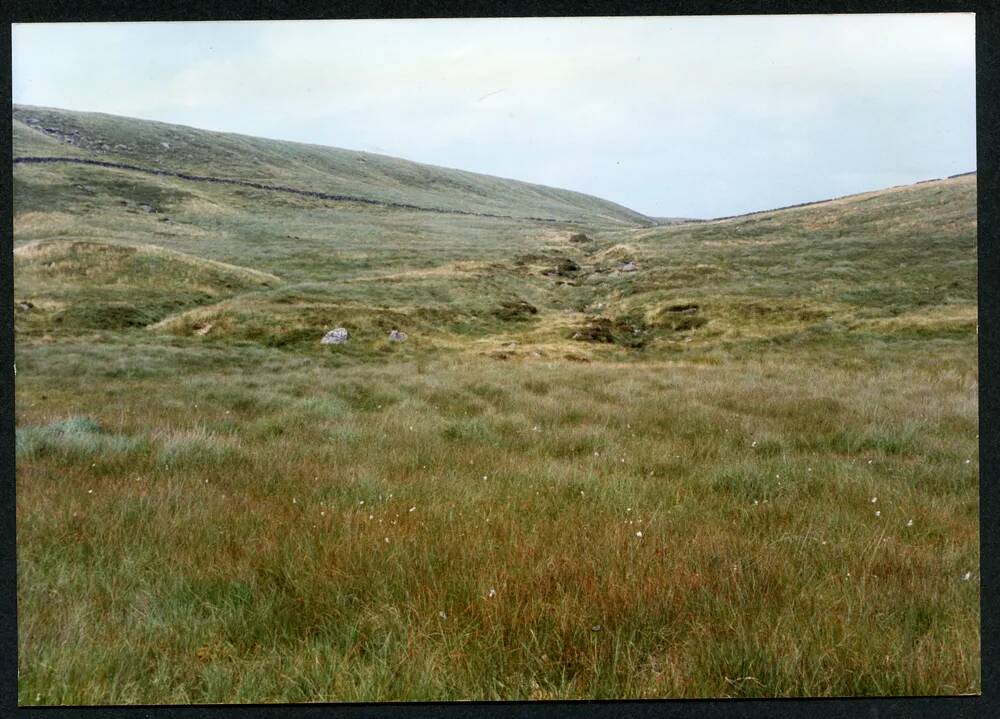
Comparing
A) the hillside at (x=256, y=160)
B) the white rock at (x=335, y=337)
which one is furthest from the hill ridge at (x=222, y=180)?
the white rock at (x=335, y=337)

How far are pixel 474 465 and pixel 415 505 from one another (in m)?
0.96

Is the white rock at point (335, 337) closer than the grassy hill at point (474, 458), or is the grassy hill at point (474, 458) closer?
the grassy hill at point (474, 458)

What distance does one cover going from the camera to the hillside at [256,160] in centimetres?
500

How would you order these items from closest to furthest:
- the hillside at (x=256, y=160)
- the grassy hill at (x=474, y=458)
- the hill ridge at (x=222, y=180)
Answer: the grassy hill at (x=474, y=458), the hill ridge at (x=222, y=180), the hillside at (x=256, y=160)

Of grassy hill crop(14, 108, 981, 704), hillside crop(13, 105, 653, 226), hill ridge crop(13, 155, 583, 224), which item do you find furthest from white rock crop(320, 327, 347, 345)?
hill ridge crop(13, 155, 583, 224)

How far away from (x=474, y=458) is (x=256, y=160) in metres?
10.4

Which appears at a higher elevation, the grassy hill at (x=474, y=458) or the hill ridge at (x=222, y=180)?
the hill ridge at (x=222, y=180)

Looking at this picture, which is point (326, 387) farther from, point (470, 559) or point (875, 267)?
point (875, 267)

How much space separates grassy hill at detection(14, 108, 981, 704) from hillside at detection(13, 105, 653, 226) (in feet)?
0.58

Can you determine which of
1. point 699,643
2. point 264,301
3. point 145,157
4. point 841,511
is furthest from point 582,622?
point 145,157

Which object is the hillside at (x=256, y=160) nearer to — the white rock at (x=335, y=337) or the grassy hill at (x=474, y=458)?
the grassy hill at (x=474, y=458)

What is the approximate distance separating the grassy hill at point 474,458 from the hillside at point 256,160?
0.58 feet

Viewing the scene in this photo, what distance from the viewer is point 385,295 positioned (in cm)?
742

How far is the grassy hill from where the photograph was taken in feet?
8.22
